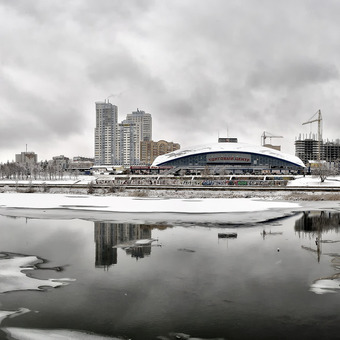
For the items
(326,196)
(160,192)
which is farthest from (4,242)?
(326,196)

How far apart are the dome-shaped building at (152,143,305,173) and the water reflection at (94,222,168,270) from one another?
405ft

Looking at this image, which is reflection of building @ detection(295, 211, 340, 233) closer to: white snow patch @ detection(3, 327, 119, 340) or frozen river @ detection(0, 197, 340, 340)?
frozen river @ detection(0, 197, 340, 340)

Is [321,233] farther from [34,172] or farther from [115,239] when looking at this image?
[34,172]

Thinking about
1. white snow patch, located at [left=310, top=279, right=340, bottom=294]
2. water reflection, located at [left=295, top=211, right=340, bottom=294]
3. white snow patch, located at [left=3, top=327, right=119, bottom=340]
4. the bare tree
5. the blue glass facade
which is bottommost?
white snow patch, located at [left=3, top=327, right=119, bottom=340]

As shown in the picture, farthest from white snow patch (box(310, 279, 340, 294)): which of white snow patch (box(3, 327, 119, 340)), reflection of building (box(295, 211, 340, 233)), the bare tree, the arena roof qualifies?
the arena roof

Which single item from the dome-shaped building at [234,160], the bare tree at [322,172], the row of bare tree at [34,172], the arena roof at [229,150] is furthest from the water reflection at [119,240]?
the arena roof at [229,150]

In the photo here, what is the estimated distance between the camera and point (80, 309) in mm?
11148

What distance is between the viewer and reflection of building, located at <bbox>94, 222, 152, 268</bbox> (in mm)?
17781

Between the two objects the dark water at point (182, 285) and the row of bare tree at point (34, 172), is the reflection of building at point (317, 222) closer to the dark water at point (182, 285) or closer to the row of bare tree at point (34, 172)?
the dark water at point (182, 285)

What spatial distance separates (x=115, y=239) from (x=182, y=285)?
946 cm

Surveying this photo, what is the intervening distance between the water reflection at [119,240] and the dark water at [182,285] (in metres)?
0.07

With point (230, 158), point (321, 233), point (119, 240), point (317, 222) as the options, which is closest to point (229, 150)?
point (230, 158)

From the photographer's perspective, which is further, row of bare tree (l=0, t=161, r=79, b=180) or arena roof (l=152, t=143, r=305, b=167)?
arena roof (l=152, t=143, r=305, b=167)

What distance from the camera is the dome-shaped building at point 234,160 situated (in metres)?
149
